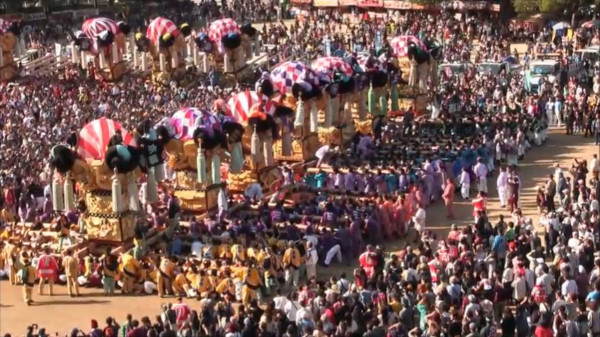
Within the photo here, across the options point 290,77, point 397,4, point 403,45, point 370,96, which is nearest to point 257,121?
point 290,77

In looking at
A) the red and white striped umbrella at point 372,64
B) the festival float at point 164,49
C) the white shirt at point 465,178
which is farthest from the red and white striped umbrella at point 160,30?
the white shirt at point 465,178

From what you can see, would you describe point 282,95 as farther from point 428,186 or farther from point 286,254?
point 286,254

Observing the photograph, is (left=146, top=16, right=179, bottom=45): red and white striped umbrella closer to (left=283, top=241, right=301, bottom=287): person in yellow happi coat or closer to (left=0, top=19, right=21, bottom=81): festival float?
(left=0, top=19, right=21, bottom=81): festival float

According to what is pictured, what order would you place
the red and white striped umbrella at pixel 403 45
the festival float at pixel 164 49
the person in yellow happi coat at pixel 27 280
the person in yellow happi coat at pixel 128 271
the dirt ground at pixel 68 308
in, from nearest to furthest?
the dirt ground at pixel 68 308, the person in yellow happi coat at pixel 27 280, the person in yellow happi coat at pixel 128 271, the red and white striped umbrella at pixel 403 45, the festival float at pixel 164 49

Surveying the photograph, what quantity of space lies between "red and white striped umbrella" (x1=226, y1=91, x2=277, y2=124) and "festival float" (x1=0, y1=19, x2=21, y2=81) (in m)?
18.8

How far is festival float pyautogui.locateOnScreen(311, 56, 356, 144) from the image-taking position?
34.4 meters

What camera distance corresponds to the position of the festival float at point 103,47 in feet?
152

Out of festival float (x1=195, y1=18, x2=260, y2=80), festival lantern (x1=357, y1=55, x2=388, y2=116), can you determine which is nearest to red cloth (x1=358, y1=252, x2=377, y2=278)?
festival lantern (x1=357, y1=55, x2=388, y2=116)

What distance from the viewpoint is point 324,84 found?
3447 centimetres

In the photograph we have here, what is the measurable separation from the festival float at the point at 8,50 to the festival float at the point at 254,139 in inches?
740

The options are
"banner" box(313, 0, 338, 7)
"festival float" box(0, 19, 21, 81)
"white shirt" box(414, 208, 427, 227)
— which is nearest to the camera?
"white shirt" box(414, 208, 427, 227)

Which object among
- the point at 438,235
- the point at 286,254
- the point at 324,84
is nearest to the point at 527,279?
the point at 286,254

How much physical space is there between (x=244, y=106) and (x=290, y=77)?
3502 millimetres

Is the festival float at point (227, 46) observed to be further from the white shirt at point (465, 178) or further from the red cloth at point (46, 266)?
the red cloth at point (46, 266)
